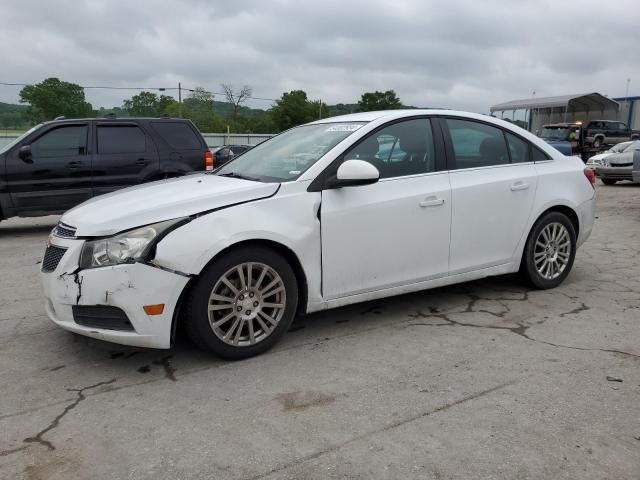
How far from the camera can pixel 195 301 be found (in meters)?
3.41

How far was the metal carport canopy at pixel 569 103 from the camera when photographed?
36.0 meters

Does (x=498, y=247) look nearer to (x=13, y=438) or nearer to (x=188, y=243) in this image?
(x=188, y=243)

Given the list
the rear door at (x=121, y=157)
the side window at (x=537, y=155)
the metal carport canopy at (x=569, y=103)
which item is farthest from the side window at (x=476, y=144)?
the metal carport canopy at (x=569, y=103)

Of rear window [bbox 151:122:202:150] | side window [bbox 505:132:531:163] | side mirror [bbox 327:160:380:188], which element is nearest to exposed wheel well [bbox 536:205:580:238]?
side window [bbox 505:132:531:163]

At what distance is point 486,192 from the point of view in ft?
15.0

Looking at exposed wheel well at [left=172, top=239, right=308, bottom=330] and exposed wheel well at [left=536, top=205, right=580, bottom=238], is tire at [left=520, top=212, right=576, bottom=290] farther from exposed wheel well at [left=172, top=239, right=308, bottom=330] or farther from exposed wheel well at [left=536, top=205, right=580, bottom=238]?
exposed wheel well at [left=172, top=239, right=308, bottom=330]

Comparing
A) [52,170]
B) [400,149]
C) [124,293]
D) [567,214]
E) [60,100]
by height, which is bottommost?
[124,293]

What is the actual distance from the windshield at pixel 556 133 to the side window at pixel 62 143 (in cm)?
2359

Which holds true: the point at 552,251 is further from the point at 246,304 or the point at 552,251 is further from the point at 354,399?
the point at 246,304

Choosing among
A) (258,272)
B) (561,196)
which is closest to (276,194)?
(258,272)

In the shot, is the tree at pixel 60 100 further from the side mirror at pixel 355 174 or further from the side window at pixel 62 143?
the side mirror at pixel 355 174

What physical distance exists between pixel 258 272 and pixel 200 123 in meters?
70.5

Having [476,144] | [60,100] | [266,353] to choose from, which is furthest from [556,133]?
[60,100]

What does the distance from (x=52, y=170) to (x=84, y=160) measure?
49cm
